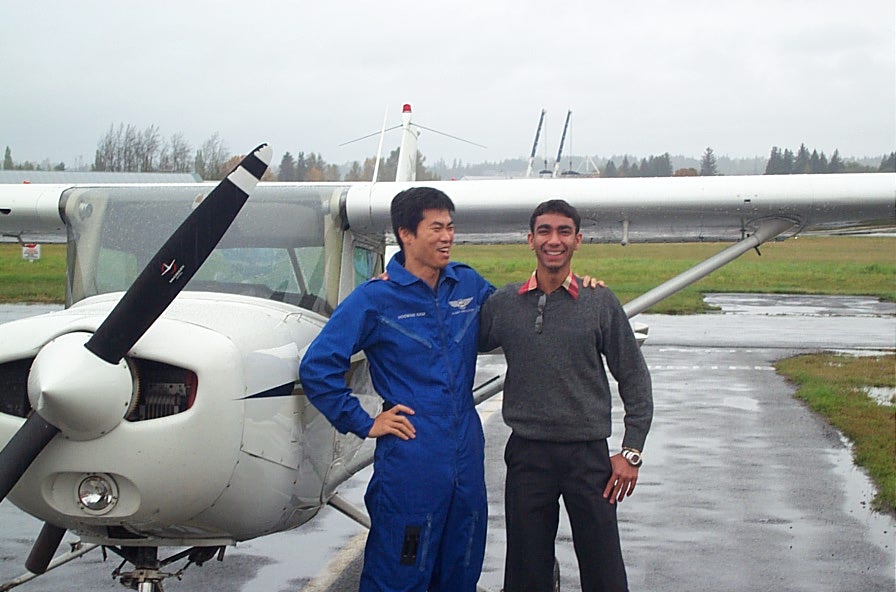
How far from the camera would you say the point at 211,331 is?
3549mm

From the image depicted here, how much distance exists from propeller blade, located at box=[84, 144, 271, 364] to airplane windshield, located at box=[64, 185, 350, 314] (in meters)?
0.81

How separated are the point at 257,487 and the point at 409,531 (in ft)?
1.78

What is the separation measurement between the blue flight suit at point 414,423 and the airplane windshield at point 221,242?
826 mm

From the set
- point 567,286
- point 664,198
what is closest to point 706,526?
point 664,198

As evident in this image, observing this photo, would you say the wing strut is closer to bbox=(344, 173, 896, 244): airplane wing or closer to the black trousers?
bbox=(344, 173, 896, 244): airplane wing

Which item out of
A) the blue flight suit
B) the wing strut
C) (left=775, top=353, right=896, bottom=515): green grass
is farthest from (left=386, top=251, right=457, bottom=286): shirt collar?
(left=775, top=353, right=896, bottom=515): green grass

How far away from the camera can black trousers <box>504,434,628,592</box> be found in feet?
12.3

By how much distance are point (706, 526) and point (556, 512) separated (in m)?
2.62

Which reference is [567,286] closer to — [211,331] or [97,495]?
[211,331]

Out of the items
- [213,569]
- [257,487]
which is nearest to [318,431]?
[257,487]

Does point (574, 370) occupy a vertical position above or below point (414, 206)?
below

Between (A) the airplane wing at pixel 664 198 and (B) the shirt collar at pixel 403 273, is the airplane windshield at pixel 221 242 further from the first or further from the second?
(B) the shirt collar at pixel 403 273

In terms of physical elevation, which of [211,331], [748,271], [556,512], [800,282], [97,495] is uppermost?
[211,331]

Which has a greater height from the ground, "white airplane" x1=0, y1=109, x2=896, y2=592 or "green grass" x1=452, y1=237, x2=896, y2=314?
"white airplane" x1=0, y1=109, x2=896, y2=592
